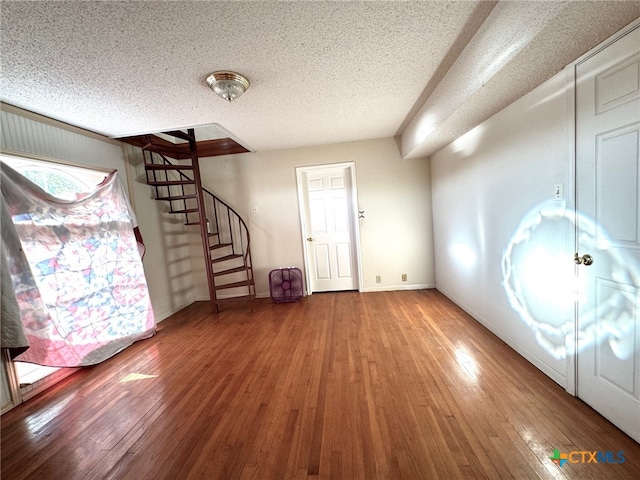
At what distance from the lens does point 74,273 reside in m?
2.12

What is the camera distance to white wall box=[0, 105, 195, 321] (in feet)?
6.26

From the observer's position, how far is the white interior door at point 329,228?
372 centimetres

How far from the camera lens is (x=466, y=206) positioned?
2.56 meters

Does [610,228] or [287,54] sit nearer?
[610,228]

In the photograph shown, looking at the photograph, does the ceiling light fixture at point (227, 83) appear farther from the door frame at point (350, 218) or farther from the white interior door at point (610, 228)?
the white interior door at point (610, 228)

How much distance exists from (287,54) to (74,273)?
263cm

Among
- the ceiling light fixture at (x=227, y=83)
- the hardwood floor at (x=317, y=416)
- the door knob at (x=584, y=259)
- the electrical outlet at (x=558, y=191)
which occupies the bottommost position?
the hardwood floor at (x=317, y=416)

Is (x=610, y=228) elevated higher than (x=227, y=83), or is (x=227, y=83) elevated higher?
(x=227, y=83)

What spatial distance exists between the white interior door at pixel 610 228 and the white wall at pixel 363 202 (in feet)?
7.32

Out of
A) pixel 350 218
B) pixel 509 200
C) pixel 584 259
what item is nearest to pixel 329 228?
pixel 350 218

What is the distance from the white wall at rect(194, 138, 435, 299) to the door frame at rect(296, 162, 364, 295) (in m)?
0.07

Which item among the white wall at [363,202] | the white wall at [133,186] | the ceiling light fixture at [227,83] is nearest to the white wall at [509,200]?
the white wall at [363,202]

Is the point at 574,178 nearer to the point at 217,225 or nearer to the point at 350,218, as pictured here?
the point at 350,218

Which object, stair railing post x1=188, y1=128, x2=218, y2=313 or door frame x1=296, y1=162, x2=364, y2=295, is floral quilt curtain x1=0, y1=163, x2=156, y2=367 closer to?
stair railing post x1=188, y1=128, x2=218, y2=313
